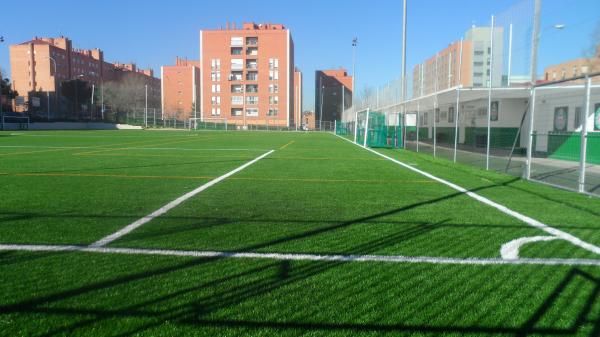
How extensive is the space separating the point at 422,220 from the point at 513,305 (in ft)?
8.85

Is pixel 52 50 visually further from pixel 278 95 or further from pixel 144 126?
pixel 278 95

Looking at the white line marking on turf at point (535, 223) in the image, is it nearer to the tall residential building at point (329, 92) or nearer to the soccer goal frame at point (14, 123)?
the soccer goal frame at point (14, 123)

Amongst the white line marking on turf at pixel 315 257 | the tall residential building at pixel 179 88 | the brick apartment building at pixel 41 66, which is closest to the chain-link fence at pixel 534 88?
the white line marking on turf at pixel 315 257

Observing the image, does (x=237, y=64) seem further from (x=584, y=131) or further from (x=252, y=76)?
(x=584, y=131)

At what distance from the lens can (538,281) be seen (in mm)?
3590

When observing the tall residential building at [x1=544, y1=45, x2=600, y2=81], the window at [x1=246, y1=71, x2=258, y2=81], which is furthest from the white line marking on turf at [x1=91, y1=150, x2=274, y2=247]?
the window at [x1=246, y1=71, x2=258, y2=81]

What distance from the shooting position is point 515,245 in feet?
15.2

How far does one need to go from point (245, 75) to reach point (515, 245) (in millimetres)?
94346

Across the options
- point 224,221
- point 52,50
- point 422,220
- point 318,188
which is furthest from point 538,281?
point 52,50

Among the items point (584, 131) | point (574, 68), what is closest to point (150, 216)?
point (584, 131)

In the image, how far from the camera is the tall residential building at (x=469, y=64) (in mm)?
15077

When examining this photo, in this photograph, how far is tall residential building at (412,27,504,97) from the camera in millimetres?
15077

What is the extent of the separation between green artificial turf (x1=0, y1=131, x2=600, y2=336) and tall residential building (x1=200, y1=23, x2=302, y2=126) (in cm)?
8801

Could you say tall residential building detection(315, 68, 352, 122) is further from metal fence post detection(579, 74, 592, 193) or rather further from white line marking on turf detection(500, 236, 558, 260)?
white line marking on turf detection(500, 236, 558, 260)
